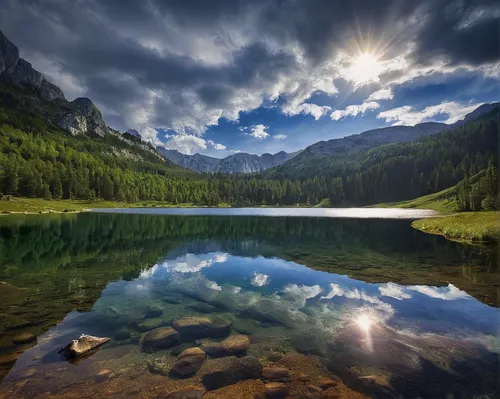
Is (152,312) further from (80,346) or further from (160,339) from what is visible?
(80,346)

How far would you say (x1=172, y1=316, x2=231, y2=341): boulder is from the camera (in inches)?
615

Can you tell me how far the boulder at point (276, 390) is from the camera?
34.1 ft

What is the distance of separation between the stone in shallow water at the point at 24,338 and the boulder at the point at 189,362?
8.16m

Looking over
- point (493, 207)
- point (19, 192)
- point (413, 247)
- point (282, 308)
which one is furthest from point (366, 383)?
point (19, 192)

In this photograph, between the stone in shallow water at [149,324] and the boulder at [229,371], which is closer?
the boulder at [229,371]

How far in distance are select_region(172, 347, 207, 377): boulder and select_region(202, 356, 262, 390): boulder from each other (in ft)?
1.79

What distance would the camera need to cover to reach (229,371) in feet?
39.3

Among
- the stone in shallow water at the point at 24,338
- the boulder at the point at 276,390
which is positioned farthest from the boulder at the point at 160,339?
the boulder at the point at 276,390

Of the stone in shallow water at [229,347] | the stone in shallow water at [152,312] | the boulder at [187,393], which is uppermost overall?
the boulder at [187,393]

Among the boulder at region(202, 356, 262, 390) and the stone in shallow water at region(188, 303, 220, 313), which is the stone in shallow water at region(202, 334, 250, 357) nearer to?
the boulder at region(202, 356, 262, 390)

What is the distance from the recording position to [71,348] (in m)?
13.0

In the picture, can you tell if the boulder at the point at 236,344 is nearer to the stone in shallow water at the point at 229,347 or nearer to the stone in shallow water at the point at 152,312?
the stone in shallow water at the point at 229,347

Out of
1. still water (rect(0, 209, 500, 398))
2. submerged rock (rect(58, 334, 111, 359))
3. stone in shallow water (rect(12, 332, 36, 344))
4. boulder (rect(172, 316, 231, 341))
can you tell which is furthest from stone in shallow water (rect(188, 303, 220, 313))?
stone in shallow water (rect(12, 332, 36, 344))

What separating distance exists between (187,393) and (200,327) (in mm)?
6286
